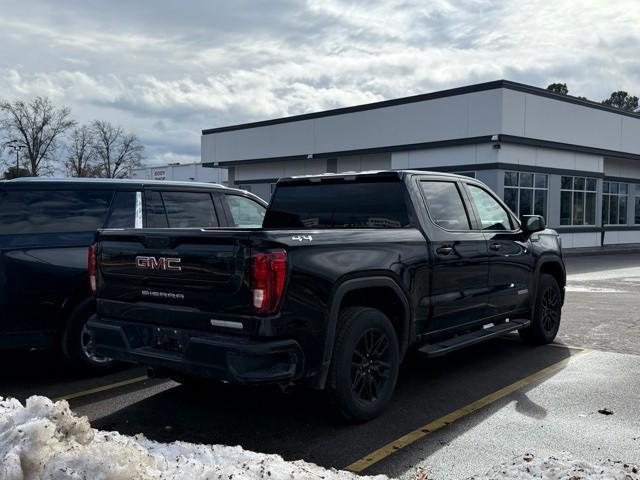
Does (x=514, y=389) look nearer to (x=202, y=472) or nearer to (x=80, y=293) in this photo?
(x=202, y=472)

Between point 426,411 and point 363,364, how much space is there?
748 mm

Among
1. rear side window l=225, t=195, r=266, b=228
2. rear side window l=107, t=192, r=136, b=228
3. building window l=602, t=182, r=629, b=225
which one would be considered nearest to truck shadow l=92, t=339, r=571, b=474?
rear side window l=107, t=192, r=136, b=228

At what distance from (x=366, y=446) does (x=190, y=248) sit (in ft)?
5.81

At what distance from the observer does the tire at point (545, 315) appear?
7.20m

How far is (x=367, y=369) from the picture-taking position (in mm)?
4691

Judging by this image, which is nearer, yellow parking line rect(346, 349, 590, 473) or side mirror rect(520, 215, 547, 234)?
yellow parking line rect(346, 349, 590, 473)

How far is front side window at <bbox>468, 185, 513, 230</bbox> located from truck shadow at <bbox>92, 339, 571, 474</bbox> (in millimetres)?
1453

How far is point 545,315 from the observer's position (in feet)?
24.2

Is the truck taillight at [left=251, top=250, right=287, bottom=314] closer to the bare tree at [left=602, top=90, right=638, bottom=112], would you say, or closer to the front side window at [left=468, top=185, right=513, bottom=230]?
the front side window at [left=468, top=185, right=513, bottom=230]

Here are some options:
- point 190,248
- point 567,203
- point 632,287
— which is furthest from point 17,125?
point 190,248

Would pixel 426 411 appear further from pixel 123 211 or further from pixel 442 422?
pixel 123 211

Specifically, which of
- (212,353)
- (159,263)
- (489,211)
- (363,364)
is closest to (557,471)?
(363,364)

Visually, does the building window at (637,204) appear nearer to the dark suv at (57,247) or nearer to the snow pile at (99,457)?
the dark suv at (57,247)

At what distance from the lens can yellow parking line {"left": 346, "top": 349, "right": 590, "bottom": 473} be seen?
13.1 ft
